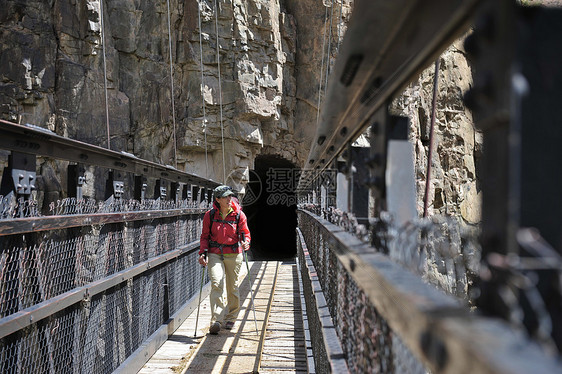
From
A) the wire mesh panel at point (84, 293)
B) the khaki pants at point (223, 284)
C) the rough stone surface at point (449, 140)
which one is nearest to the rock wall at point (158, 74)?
the rough stone surface at point (449, 140)

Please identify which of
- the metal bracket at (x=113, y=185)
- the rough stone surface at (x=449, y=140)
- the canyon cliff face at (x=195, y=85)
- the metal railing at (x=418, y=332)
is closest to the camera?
the metal railing at (x=418, y=332)

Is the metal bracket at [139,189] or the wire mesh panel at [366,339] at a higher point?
the metal bracket at [139,189]

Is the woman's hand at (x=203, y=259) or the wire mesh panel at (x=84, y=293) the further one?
the woman's hand at (x=203, y=259)

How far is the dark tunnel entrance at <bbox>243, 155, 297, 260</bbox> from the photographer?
28.7 meters

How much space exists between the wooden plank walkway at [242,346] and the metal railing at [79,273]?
0.26m

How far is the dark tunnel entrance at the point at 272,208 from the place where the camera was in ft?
94.3

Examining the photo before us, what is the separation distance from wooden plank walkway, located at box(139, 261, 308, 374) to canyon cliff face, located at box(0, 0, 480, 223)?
10427mm

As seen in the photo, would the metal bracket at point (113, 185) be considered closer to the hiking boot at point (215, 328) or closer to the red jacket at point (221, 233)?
the red jacket at point (221, 233)

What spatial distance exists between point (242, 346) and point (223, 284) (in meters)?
0.87

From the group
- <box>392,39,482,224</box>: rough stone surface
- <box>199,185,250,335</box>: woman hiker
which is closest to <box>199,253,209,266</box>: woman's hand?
<box>199,185,250,335</box>: woman hiker

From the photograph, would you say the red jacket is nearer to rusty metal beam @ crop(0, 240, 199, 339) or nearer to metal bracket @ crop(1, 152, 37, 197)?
rusty metal beam @ crop(0, 240, 199, 339)

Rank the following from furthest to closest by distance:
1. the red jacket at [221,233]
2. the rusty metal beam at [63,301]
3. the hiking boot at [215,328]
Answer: the red jacket at [221,233] → the hiking boot at [215,328] → the rusty metal beam at [63,301]

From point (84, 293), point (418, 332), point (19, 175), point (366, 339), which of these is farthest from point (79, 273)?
A: point (418, 332)

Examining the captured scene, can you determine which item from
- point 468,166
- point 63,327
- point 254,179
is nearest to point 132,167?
point 63,327
